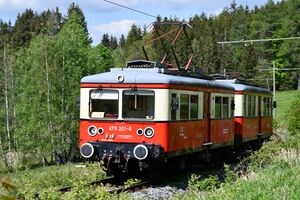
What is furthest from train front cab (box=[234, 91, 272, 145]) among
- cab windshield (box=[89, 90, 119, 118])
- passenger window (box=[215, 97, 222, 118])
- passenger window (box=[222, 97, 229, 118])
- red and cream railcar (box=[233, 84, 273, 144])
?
cab windshield (box=[89, 90, 119, 118])

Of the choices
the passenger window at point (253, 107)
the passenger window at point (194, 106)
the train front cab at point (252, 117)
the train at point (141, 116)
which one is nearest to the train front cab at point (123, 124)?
the train at point (141, 116)

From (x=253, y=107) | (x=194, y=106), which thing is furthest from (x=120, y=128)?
(x=253, y=107)

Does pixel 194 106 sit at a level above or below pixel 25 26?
below

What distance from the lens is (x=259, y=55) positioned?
325 feet

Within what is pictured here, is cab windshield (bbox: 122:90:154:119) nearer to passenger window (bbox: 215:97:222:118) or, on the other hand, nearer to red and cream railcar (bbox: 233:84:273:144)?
passenger window (bbox: 215:97:222:118)

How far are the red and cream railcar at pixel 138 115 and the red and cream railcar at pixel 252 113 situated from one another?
5832 millimetres

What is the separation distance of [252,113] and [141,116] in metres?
9.61

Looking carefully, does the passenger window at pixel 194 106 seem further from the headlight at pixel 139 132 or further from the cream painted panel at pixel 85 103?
the cream painted panel at pixel 85 103

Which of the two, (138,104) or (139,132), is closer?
(139,132)

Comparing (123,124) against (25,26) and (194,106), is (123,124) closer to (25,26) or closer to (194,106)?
(194,106)

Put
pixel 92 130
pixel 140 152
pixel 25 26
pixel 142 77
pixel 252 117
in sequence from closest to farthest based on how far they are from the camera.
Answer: pixel 140 152 < pixel 142 77 < pixel 92 130 < pixel 252 117 < pixel 25 26

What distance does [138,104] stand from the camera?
44.9 ft

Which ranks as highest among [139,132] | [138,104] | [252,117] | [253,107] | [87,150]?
[138,104]

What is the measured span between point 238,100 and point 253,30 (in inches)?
3124
